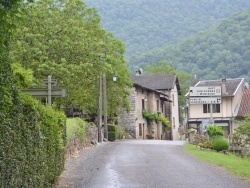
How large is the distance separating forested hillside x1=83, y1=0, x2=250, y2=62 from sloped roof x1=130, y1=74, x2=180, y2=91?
120ft

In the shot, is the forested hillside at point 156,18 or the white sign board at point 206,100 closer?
the white sign board at point 206,100

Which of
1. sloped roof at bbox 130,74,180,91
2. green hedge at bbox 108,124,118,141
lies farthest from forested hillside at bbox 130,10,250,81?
green hedge at bbox 108,124,118,141

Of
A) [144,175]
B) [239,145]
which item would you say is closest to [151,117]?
[239,145]

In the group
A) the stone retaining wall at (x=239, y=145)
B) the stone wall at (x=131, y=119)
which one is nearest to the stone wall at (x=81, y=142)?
the stone retaining wall at (x=239, y=145)

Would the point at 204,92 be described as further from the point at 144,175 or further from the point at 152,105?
the point at 152,105

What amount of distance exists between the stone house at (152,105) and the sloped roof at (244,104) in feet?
30.2

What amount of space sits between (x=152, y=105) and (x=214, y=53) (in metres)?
37.2

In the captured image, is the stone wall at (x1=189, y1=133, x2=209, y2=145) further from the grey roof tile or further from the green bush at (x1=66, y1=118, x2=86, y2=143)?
the grey roof tile

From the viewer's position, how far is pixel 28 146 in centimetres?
840

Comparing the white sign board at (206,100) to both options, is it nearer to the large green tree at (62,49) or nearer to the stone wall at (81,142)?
the large green tree at (62,49)

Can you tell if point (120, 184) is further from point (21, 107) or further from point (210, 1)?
point (210, 1)

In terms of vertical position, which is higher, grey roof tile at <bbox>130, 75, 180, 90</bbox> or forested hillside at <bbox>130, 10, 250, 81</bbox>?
forested hillside at <bbox>130, 10, 250, 81</bbox>

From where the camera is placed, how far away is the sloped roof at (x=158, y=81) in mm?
65500

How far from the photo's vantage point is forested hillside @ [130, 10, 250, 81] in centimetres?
8700
